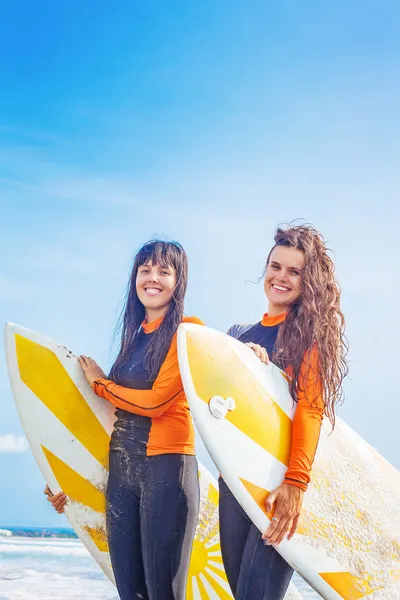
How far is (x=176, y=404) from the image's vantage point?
9.06ft

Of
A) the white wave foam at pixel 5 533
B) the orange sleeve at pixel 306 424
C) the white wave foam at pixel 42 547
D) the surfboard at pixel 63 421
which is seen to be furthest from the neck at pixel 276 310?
the white wave foam at pixel 5 533

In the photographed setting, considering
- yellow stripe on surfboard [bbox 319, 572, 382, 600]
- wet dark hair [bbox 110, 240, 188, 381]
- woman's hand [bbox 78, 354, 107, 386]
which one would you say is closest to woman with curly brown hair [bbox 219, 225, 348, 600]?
yellow stripe on surfboard [bbox 319, 572, 382, 600]

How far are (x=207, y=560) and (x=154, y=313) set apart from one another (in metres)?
1.31

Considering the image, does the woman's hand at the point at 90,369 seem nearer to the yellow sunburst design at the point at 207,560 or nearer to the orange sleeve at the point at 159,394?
the orange sleeve at the point at 159,394

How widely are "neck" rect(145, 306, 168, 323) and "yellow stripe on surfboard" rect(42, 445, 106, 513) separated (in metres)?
0.77

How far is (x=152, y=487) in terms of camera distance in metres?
2.69

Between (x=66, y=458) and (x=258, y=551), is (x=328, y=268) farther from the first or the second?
(x=66, y=458)

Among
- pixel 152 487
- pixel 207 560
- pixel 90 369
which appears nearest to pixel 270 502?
pixel 152 487

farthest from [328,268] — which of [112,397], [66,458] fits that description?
[66,458]

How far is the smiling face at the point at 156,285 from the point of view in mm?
2893

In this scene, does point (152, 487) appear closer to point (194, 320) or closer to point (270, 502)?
point (270, 502)

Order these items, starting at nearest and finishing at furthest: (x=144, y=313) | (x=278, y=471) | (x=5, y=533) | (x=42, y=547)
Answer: (x=278, y=471)
(x=144, y=313)
(x=42, y=547)
(x=5, y=533)

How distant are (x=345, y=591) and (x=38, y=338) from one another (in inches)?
64.5

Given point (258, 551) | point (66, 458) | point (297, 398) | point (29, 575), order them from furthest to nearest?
1. point (29, 575)
2. point (66, 458)
3. point (297, 398)
4. point (258, 551)
